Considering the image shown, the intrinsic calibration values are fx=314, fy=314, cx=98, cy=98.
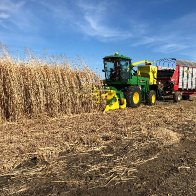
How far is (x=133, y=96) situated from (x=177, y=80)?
598 cm

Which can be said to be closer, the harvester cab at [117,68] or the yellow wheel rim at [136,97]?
the harvester cab at [117,68]

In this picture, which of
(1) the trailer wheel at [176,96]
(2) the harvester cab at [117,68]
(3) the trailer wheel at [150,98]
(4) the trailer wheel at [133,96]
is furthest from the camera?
(1) the trailer wheel at [176,96]

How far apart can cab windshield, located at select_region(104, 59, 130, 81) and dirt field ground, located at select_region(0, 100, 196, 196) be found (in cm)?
656

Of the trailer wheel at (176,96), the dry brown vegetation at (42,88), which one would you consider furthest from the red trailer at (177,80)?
the dry brown vegetation at (42,88)

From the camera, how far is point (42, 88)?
35.8ft

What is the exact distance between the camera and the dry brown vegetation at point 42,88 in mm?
10172

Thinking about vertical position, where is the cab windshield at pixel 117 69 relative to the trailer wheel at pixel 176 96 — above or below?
above

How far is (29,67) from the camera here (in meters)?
10.8

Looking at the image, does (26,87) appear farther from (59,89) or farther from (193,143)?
(193,143)

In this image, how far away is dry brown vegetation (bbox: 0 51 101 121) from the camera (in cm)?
1017

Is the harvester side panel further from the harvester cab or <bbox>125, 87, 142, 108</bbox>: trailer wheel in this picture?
the harvester cab

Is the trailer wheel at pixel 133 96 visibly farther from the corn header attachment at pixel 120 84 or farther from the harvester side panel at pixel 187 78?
the harvester side panel at pixel 187 78

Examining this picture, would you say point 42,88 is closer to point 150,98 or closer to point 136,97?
point 136,97

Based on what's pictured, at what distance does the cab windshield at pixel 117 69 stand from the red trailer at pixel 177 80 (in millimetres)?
4084
